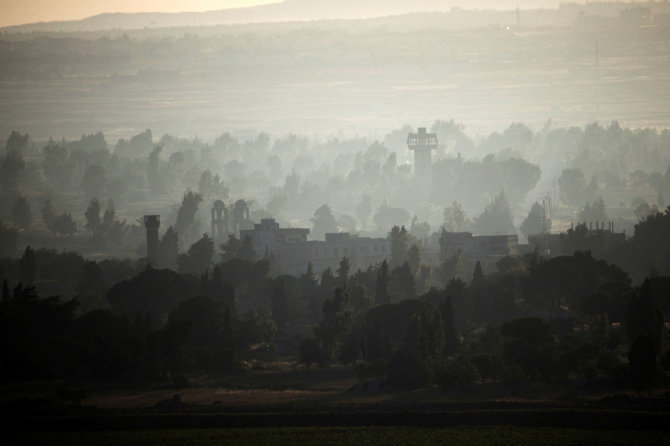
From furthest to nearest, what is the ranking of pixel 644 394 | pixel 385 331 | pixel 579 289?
pixel 579 289 < pixel 385 331 < pixel 644 394

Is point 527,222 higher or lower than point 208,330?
higher

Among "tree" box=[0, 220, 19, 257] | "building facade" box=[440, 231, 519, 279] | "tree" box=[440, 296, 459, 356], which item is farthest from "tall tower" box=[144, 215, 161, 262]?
"tree" box=[440, 296, 459, 356]

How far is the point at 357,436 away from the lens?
82062 millimetres

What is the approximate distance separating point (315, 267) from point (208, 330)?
158 ft

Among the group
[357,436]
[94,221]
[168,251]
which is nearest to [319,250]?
[168,251]

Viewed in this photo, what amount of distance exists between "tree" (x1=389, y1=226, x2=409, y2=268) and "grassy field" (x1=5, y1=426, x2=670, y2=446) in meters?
68.4

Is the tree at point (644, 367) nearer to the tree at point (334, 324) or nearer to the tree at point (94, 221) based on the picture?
the tree at point (334, 324)

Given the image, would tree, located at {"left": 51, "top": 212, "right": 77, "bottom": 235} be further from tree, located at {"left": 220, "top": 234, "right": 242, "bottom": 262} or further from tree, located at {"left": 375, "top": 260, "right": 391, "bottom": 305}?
tree, located at {"left": 375, "top": 260, "right": 391, "bottom": 305}

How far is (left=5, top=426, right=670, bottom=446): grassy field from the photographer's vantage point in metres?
79.9

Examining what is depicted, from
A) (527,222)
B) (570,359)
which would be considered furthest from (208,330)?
(527,222)

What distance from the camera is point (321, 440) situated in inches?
3206

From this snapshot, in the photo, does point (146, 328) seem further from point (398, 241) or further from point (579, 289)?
point (398, 241)

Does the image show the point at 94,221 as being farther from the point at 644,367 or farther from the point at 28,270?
the point at 644,367

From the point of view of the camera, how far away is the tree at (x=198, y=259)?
497 ft
